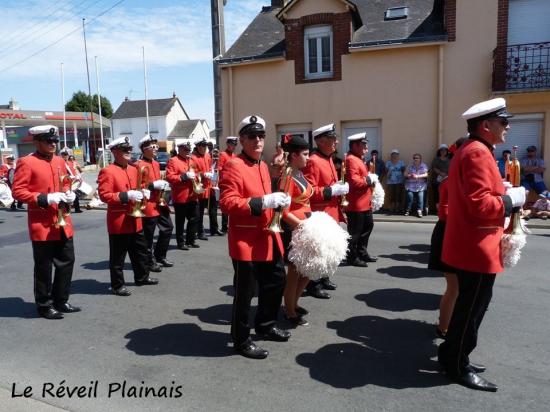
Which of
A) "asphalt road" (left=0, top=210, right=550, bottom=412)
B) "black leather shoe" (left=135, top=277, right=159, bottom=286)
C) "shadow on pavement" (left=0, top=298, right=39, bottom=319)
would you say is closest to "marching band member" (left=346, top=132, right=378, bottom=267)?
"asphalt road" (left=0, top=210, right=550, bottom=412)

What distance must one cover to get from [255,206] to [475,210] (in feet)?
5.40

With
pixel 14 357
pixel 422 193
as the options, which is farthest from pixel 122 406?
pixel 422 193

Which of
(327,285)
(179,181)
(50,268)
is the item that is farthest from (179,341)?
(179,181)

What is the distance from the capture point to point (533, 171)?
12680 mm

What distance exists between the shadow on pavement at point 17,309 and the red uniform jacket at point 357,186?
4.47 meters

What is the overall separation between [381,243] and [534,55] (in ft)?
26.8

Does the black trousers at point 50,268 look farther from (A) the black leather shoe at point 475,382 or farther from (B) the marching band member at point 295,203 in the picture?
(A) the black leather shoe at point 475,382

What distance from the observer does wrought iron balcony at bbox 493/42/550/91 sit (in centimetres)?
1297

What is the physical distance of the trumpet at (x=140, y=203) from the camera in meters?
5.95

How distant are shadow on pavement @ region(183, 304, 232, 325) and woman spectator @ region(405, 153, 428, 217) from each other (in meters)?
8.70

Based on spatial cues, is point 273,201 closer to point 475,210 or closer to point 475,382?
point 475,210

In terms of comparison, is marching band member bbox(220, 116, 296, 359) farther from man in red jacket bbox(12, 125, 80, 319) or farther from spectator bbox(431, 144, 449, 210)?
spectator bbox(431, 144, 449, 210)

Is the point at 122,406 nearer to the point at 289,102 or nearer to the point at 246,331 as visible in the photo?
the point at 246,331

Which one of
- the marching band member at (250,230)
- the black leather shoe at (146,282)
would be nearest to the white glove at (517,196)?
the marching band member at (250,230)
